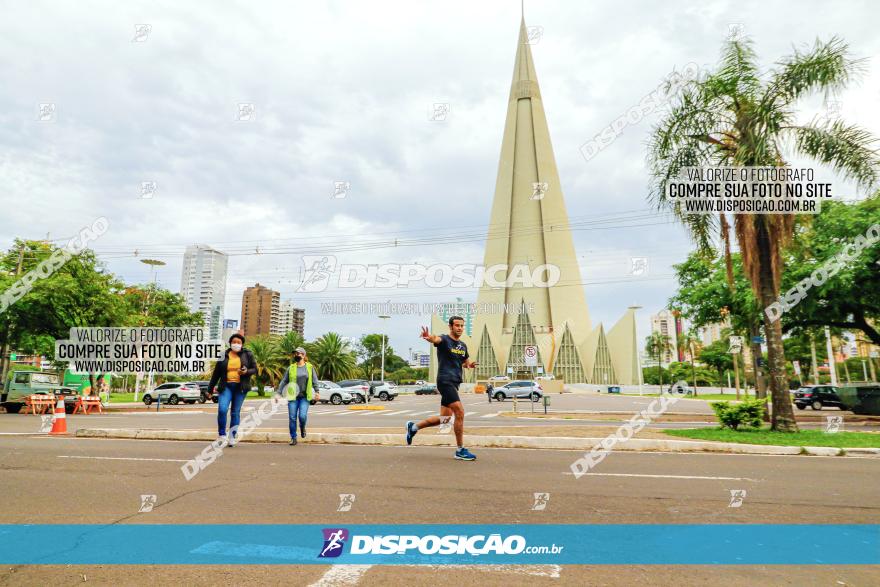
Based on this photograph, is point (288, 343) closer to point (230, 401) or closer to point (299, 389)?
point (299, 389)

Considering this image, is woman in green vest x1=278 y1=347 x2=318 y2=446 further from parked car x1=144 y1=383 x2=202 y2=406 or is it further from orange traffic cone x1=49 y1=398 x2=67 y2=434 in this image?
parked car x1=144 y1=383 x2=202 y2=406

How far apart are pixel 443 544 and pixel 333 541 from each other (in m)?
0.77

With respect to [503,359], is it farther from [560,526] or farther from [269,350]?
[560,526]

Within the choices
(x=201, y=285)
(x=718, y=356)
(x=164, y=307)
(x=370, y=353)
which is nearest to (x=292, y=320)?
(x=370, y=353)

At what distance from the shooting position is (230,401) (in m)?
8.77

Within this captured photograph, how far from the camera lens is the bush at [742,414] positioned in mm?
11445

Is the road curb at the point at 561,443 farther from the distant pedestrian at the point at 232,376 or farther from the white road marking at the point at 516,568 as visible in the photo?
the white road marking at the point at 516,568

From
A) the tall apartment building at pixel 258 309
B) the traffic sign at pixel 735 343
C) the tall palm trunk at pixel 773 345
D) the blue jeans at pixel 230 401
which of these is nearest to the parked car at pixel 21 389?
the blue jeans at pixel 230 401

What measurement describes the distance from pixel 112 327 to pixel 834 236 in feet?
97.3

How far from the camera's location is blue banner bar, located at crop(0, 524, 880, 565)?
3.26m

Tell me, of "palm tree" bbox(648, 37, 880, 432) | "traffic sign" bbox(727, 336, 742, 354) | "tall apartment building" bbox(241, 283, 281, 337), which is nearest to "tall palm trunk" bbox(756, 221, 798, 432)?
"palm tree" bbox(648, 37, 880, 432)

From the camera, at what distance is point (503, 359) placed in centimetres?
8700

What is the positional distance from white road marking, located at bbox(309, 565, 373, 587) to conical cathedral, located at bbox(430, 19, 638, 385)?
82848 millimetres

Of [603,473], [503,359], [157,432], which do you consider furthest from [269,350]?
[503,359]
